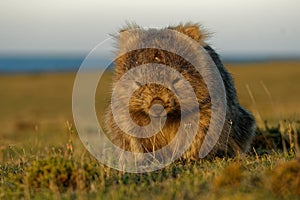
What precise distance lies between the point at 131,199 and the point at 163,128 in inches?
107

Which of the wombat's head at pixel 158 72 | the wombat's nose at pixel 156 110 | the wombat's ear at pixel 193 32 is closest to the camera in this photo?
the wombat's nose at pixel 156 110

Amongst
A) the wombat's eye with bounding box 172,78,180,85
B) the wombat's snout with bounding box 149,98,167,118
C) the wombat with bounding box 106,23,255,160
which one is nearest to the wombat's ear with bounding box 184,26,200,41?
the wombat with bounding box 106,23,255,160

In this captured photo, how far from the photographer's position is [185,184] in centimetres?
692

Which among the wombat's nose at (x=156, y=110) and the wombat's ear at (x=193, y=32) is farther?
the wombat's ear at (x=193, y=32)

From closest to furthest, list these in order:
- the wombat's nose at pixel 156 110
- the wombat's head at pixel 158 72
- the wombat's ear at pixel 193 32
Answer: the wombat's nose at pixel 156 110
the wombat's head at pixel 158 72
the wombat's ear at pixel 193 32

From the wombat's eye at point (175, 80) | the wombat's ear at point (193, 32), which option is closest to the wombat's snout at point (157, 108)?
the wombat's eye at point (175, 80)

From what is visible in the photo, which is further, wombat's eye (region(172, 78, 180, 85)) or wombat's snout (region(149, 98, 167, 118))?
wombat's eye (region(172, 78, 180, 85))

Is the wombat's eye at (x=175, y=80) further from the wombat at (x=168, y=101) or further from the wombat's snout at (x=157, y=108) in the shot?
the wombat's snout at (x=157, y=108)

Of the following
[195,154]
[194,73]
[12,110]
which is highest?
[194,73]

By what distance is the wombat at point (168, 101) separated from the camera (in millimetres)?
8445

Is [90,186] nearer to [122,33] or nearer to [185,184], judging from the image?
[185,184]

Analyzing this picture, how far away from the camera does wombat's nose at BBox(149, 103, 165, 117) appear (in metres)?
8.22

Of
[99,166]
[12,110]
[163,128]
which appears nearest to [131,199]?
[99,166]

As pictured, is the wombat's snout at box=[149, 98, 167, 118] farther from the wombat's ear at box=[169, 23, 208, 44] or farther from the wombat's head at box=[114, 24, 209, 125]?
the wombat's ear at box=[169, 23, 208, 44]
